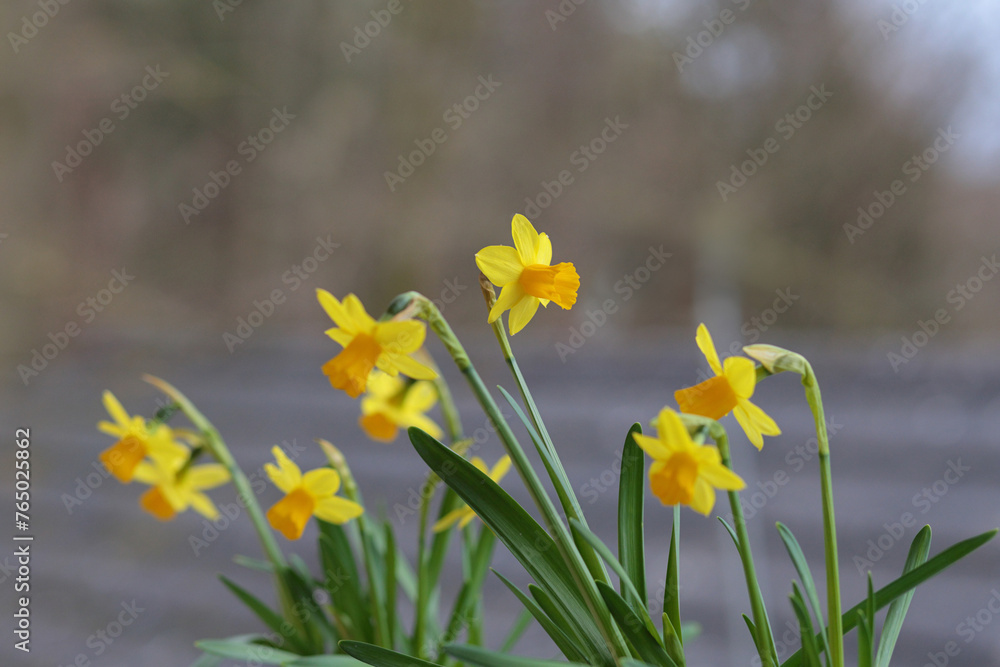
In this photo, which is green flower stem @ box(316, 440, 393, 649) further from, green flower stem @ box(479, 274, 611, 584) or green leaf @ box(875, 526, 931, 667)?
green leaf @ box(875, 526, 931, 667)

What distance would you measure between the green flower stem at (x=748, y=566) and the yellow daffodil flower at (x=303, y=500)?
0.22 meters

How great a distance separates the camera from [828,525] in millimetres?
297

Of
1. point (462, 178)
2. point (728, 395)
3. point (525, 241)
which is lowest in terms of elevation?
point (728, 395)

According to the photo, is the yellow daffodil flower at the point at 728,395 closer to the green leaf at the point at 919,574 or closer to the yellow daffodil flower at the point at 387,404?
the green leaf at the point at 919,574

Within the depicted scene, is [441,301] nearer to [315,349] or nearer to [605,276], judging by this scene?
Answer: [605,276]

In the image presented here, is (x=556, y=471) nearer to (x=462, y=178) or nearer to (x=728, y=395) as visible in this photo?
(x=728, y=395)

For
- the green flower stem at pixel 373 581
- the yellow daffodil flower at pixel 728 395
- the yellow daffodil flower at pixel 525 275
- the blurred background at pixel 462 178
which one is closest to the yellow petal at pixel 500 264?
the yellow daffodil flower at pixel 525 275

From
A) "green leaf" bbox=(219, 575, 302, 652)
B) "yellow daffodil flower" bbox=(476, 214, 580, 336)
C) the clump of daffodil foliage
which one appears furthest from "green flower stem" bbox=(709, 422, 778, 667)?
"green leaf" bbox=(219, 575, 302, 652)

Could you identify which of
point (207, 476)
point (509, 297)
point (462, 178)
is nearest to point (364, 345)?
point (509, 297)

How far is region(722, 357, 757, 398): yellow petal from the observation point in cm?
28

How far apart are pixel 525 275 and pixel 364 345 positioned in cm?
9

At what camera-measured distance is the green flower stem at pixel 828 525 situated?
0.30 m

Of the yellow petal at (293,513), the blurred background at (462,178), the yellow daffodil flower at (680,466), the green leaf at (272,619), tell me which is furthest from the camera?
the blurred background at (462,178)

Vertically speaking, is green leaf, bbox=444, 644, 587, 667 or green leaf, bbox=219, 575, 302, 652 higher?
green leaf, bbox=219, 575, 302, 652
